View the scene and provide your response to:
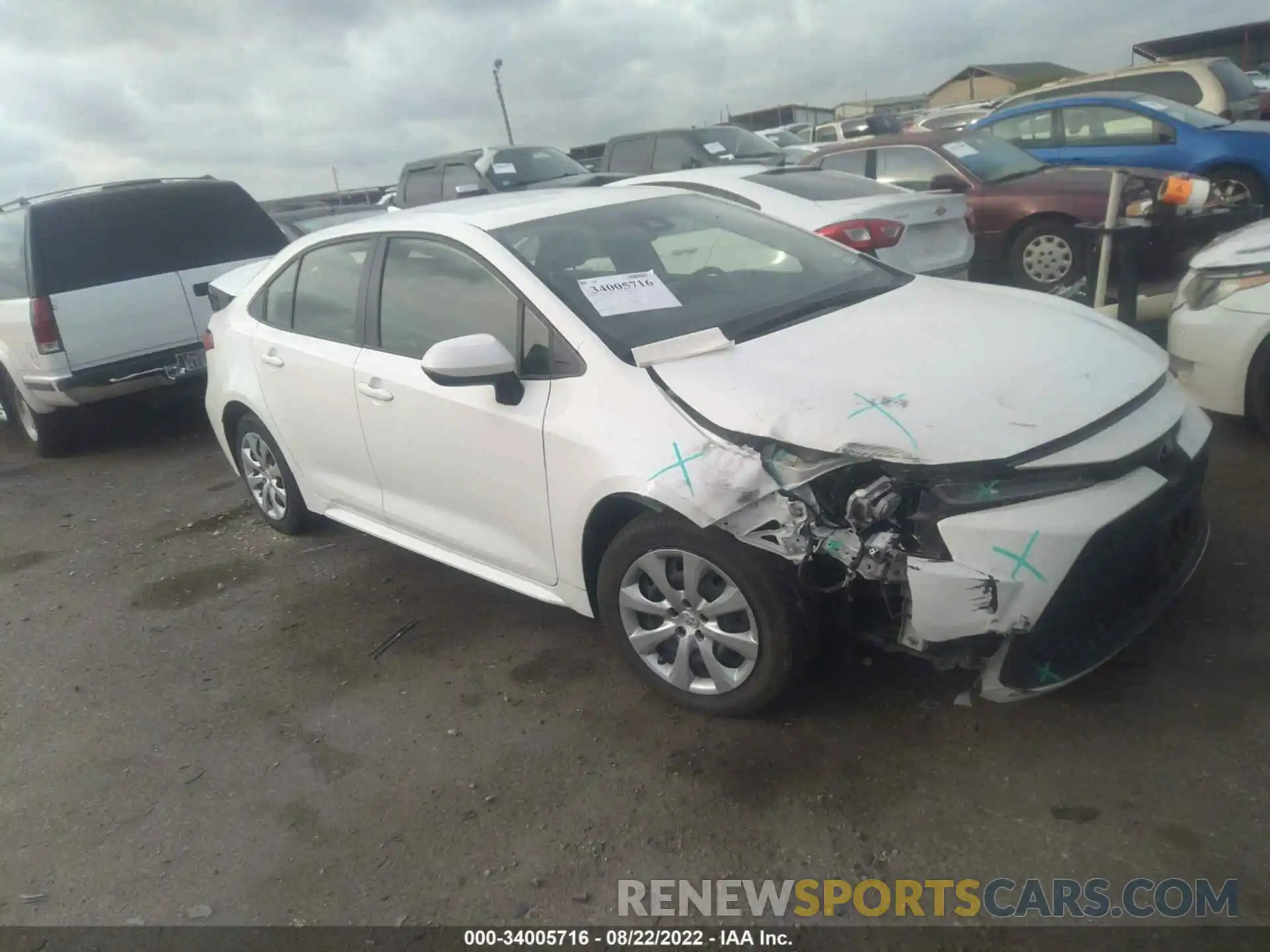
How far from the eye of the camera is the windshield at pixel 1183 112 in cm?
912

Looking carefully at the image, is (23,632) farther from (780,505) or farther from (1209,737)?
(1209,737)

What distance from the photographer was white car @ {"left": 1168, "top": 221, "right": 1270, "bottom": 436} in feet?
14.1

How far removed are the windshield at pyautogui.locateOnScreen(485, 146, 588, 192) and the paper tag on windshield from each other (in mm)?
8286

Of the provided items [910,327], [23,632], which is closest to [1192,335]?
[910,327]

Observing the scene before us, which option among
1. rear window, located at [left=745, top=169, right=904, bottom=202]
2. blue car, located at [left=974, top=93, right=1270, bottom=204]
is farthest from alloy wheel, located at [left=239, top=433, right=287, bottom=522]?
blue car, located at [left=974, top=93, right=1270, bottom=204]

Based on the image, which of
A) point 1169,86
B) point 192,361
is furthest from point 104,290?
point 1169,86

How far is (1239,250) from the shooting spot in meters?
4.54

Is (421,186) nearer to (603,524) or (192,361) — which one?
(192,361)

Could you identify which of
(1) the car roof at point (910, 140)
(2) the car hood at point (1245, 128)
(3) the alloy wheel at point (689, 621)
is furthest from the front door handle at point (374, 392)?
(2) the car hood at point (1245, 128)

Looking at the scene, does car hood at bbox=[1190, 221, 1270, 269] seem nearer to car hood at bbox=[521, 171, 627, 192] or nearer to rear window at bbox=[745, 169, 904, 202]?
rear window at bbox=[745, 169, 904, 202]

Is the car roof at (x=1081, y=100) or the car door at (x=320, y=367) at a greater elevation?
the car roof at (x=1081, y=100)

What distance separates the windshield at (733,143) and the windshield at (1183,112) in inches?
178

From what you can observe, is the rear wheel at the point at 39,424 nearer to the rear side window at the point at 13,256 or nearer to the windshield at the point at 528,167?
the rear side window at the point at 13,256

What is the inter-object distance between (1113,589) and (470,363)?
2.03 metres
